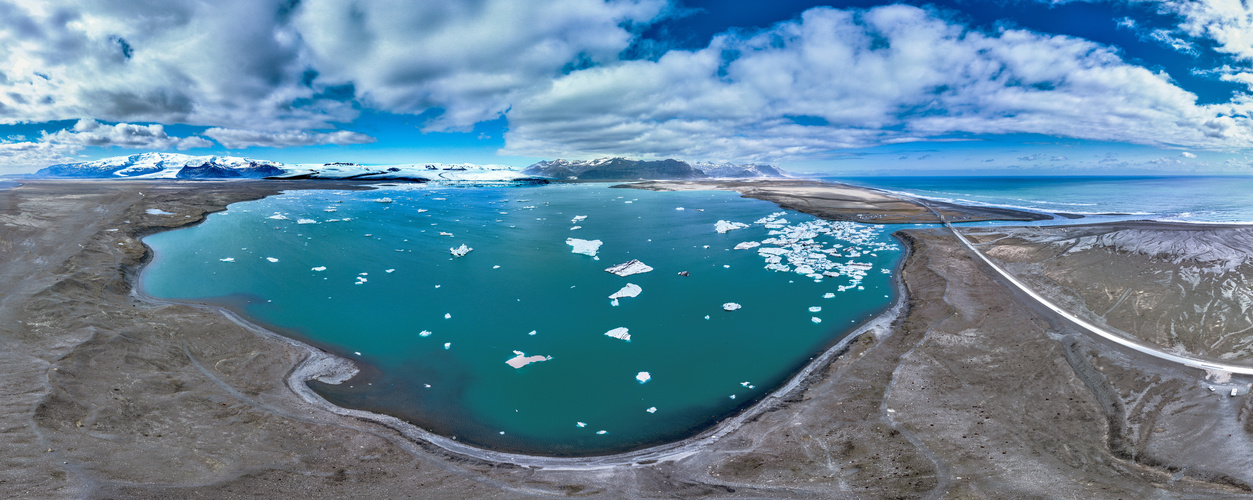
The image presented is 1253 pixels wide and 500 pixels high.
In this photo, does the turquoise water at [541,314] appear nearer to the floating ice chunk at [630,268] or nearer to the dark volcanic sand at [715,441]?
the floating ice chunk at [630,268]

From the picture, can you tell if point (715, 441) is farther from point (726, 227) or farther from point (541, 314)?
point (726, 227)

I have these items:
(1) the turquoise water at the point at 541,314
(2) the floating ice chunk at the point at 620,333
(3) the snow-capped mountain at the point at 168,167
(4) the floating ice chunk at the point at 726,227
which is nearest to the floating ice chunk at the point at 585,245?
(1) the turquoise water at the point at 541,314


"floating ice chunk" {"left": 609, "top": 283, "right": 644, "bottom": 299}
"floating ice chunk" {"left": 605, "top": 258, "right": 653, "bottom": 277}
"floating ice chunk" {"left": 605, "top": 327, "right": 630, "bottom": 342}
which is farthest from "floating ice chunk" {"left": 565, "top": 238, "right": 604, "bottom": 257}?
"floating ice chunk" {"left": 605, "top": 327, "right": 630, "bottom": 342}

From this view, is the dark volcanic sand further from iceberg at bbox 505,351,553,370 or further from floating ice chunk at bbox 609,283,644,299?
floating ice chunk at bbox 609,283,644,299

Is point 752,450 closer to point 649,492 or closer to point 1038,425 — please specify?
point 649,492

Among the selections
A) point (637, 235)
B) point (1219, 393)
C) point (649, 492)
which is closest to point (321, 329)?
point (649, 492)

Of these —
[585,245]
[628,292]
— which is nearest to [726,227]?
[585,245]

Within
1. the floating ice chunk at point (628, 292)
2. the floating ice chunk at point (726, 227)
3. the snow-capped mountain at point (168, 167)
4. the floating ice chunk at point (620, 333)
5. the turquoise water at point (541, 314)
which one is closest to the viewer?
the turquoise water at point (541, 314)

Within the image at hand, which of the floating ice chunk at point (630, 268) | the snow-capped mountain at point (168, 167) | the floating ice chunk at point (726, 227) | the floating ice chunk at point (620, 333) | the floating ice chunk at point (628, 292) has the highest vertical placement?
the snow-capped mountain at point (168, 167)
